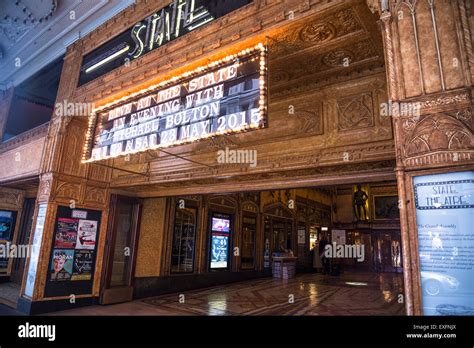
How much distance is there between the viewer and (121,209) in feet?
27.1

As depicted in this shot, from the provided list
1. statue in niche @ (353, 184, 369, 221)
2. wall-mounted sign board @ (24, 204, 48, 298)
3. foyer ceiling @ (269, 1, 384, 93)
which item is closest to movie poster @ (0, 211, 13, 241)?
wall-mounted sign board @ (24, 204, 48, 298)

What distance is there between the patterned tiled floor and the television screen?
6.93 ft

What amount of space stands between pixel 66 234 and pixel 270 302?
5.42 meters

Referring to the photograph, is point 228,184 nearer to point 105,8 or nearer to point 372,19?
point 372,19

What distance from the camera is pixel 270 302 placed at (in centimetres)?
780

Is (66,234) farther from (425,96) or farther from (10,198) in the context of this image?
(425,96)

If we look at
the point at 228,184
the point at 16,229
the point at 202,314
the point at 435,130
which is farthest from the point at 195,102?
the point at 16,229

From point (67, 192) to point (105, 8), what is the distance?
4.65 m

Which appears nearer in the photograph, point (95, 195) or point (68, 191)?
point (68, 191)

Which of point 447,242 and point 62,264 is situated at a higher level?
point 447,242

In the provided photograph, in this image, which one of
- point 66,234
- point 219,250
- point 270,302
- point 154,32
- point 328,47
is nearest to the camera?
point 328,47

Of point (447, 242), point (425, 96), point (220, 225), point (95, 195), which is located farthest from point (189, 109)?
point (220, 225)

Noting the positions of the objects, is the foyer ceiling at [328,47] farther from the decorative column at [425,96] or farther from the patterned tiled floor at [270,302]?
the patterned tiled floor at [270,302]

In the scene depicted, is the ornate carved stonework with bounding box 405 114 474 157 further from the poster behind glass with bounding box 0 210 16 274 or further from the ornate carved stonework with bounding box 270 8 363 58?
the poster behind glass with bounding box 0 210 16 274
